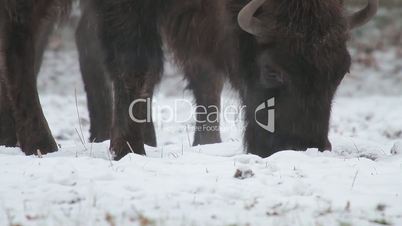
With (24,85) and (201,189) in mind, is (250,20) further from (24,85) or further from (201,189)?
(24,85)

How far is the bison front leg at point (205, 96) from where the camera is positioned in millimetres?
7680

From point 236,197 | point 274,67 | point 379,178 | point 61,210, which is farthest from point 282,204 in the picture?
point 274,67

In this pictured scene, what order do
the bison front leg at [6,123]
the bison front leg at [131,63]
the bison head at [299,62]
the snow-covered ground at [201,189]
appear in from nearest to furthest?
the snow-covered ground at [201,189], the bison head at [299,62], the bison front leg at [131,63], the bison front leg at [6,123]

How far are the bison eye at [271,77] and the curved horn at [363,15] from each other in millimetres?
777

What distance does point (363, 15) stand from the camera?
5754mm

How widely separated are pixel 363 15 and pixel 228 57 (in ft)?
3.75

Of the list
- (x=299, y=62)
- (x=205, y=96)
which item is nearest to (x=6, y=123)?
(x=205, y=96)

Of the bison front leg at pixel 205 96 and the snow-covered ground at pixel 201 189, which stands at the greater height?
the snow-covered ground at pixel 201 189

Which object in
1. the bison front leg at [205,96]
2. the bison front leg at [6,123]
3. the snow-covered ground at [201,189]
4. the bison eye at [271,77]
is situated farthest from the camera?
the bison front leg at [205,96]

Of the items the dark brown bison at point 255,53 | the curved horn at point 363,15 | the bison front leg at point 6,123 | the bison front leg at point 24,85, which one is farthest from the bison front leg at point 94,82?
the curved horn at point 363,15

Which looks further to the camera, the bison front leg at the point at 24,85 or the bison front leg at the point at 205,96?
the bison front leg at the point at 205,96

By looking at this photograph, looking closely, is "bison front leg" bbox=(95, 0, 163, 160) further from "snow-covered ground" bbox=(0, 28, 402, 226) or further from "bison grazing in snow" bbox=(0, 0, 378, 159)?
"snow-covered ground" bbox=(0, 28, 402, 226)

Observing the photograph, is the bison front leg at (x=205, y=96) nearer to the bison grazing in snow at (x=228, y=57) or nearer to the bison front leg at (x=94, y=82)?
the bison front leg at (x=94, y=82)

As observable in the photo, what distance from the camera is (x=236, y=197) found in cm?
415
